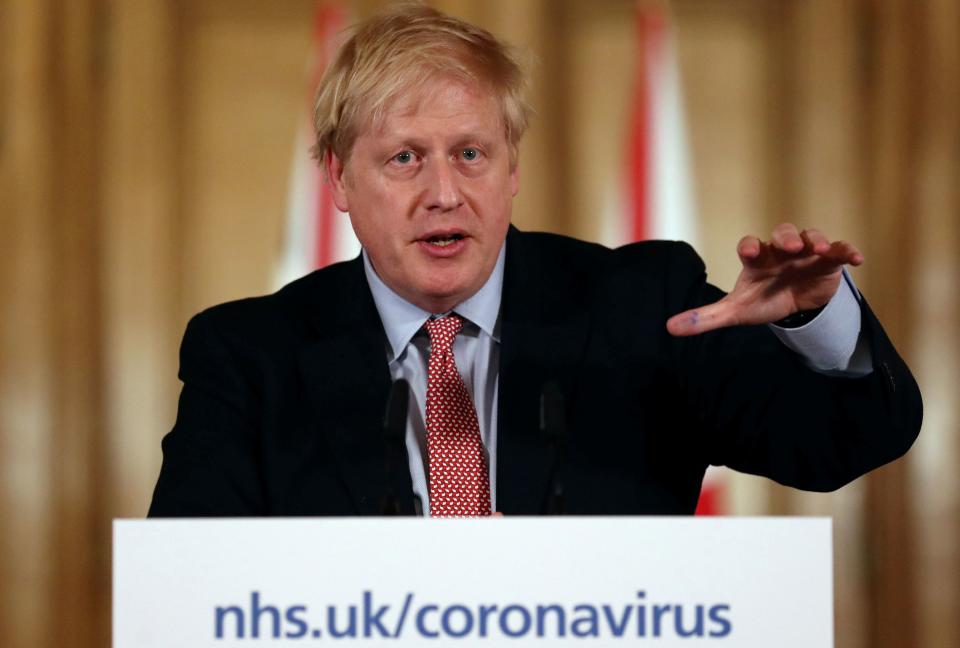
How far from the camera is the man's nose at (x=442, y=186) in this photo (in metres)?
1.71

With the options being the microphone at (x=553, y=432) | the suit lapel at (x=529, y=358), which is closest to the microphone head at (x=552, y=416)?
the microphone at (x=553, y=432)

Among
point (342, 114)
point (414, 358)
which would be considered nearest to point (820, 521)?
point (414, 358)

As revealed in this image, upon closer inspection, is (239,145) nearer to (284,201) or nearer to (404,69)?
(284,201)

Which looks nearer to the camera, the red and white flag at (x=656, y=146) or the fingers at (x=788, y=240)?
the fingers at (x=788, y=240)

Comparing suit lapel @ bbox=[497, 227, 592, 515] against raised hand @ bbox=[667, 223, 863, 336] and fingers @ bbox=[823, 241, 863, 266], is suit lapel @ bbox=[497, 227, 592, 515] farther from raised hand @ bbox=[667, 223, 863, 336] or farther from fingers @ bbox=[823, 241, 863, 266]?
fingers @ bbox=[823, 241, 863, 266]

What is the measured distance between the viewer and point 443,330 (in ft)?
5.86

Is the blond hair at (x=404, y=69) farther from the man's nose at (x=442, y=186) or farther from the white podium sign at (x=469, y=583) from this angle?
the white podium sign at (x=469, y=583)

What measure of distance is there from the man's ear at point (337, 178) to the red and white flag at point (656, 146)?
1.64 m

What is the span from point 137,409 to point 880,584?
2176mm

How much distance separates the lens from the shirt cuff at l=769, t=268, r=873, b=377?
148 cm

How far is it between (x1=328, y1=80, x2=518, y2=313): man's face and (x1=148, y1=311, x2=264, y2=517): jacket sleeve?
30 centimetres

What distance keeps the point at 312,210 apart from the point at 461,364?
1710mm

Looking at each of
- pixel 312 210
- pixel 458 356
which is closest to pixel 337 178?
pixel 458 356

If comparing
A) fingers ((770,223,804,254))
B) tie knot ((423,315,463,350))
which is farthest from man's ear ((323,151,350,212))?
fingers ((770,223,804,254))
